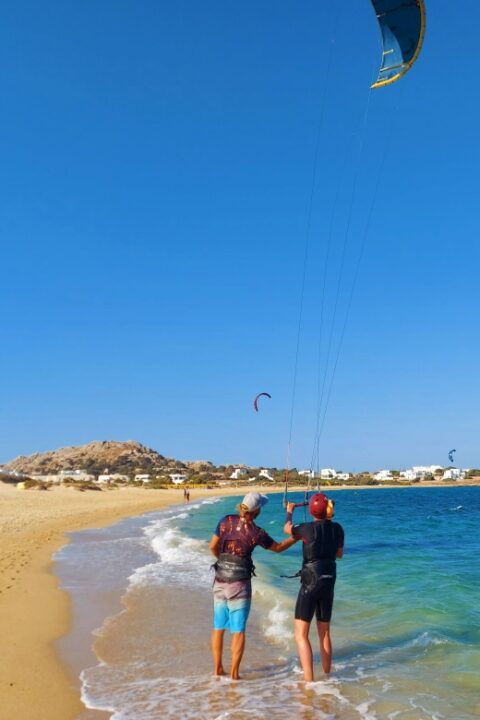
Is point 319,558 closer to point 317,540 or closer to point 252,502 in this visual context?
point 317,540

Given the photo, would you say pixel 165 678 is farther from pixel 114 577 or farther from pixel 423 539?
pixel 423 539

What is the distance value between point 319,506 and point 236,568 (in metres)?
1.04

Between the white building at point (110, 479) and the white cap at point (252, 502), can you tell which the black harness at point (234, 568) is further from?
the white building at point (110, 479)

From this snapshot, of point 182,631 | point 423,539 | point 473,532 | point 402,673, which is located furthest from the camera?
point 473,532

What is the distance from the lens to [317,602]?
630 centimetres

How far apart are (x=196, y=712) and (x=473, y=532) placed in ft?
88.2

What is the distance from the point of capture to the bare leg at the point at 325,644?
638cm

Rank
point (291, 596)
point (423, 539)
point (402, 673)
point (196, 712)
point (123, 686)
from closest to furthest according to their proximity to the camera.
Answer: point (196, 712) < point (123, 686) < point (402, 673) < point (291, 596) < point (423, 539)

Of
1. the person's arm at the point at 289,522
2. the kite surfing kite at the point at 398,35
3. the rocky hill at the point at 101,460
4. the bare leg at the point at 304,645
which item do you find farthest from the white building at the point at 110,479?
the bare leg at the point at 304,645

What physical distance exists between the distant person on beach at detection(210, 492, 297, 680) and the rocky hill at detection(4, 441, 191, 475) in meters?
151

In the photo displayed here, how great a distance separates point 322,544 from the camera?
20.7 feet

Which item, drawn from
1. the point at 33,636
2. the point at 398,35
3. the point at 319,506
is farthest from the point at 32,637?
the point at 398,35

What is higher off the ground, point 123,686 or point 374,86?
point 374,86

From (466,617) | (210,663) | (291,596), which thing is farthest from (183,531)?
(210,663)
